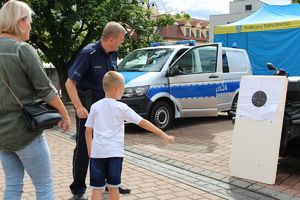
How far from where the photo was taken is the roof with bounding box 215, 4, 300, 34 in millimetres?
15898

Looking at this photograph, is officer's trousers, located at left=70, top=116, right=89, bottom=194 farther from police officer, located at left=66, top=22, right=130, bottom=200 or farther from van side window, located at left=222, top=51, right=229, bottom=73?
van side window, located at left=222, top=51, right=229, bottom=73

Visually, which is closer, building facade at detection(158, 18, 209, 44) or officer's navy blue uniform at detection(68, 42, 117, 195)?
officer's navy blue uniform at detection(68, 42, 117, 195)

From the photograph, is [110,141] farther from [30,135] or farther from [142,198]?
[142,198]

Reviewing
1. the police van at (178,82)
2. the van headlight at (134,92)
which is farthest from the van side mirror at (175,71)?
the van headlight at (134,92)

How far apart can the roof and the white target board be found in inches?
426

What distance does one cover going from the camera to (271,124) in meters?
5.39

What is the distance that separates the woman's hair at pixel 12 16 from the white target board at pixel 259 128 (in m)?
3.43

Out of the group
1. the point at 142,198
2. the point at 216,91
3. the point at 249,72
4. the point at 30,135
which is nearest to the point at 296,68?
the point at 249,72

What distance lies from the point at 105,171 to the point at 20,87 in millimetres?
1278

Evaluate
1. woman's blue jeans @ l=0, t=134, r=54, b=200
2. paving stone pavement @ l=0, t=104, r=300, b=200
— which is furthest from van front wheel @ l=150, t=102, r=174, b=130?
woman's blue jeans @ l=0, t=134, r=54, b=200

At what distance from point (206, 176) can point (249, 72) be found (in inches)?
236

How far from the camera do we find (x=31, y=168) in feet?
10.5

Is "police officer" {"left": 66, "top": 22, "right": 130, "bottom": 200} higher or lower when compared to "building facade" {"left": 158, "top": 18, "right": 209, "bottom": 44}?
lower

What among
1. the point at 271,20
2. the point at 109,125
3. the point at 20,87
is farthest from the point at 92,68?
the point at 271,20
